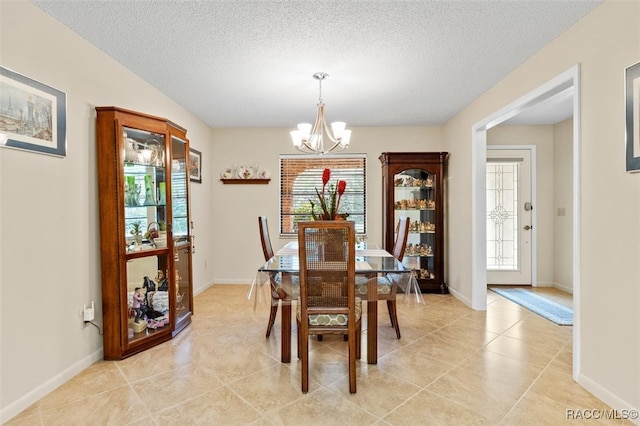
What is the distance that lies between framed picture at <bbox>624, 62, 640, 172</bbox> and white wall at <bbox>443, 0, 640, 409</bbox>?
0.04 meters

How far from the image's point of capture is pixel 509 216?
4852mm

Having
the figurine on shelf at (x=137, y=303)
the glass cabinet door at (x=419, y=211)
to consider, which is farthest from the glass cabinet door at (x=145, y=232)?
the glass cabinet door at (x=419, y=211)

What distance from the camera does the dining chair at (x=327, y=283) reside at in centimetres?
189

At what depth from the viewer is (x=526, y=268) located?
15.8ft

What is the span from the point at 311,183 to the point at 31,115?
3.43 m

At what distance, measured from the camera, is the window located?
4.92m

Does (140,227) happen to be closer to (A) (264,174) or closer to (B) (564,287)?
(A) (264,174)

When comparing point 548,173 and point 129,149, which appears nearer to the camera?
point 129,149

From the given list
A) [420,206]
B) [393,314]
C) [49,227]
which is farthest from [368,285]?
[420,206]

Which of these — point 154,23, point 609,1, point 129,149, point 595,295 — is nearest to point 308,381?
point 595,295

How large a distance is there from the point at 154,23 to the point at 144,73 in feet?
3.11

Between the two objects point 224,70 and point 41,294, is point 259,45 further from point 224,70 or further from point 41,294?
point 41,294

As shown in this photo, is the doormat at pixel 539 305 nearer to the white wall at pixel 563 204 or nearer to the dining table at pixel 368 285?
the white wall at pixel 563 204

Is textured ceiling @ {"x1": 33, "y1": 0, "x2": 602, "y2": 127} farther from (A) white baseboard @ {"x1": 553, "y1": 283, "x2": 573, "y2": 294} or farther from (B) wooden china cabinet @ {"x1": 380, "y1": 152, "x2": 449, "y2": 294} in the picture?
(A) white baseboard @ {"x1": 553, "y1": 283, "x2": 573, "y2": 294}
